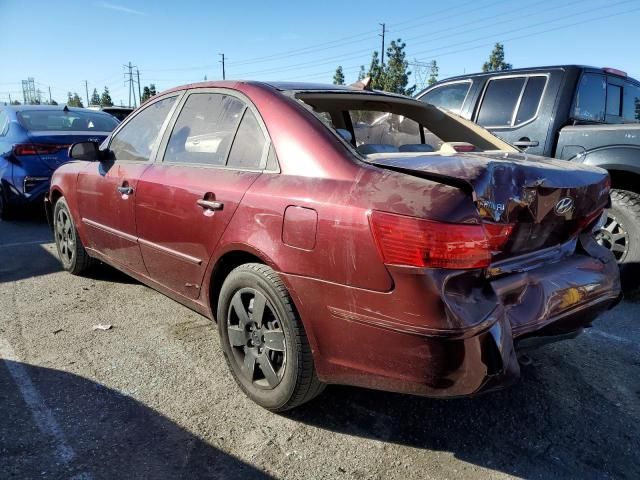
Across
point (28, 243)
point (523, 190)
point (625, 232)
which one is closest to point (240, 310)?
point (523, 190)

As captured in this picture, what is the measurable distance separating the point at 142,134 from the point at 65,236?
1.72 meters

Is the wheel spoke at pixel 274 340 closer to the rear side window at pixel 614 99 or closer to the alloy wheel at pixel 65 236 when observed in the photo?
the alloy wheel at pixel 65 236

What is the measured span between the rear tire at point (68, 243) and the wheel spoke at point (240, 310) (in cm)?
250

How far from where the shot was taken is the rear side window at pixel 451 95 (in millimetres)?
5711

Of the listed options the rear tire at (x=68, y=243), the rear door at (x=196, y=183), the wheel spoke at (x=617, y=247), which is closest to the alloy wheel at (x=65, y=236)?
the rear tire at (x=68, y=243)

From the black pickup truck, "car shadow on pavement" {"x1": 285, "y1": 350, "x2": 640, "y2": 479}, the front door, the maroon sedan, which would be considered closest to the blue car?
the front door

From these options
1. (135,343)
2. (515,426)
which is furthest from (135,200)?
(515,426)

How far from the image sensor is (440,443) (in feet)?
7.86

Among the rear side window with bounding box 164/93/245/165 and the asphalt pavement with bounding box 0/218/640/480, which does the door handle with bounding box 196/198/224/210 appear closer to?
the rear side window with bounding box 164/93/245/165

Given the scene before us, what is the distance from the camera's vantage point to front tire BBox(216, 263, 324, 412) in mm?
2340

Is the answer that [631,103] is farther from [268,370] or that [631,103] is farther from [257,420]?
[257,420]

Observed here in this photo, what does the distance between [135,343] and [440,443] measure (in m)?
2.05

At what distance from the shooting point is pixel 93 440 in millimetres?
2346

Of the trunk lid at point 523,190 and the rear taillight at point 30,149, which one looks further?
the rear taillight at point 30,149
